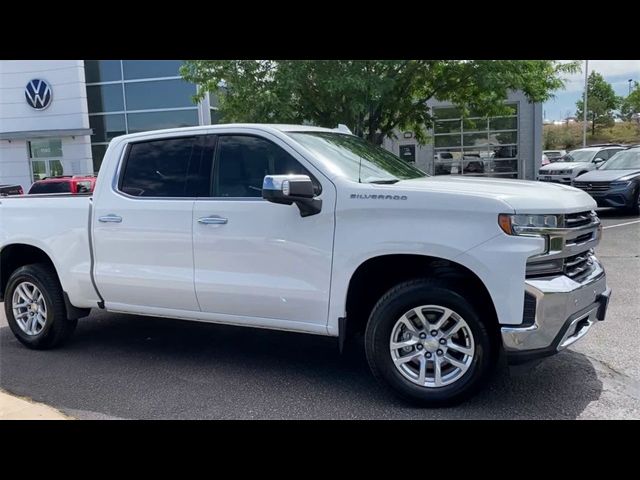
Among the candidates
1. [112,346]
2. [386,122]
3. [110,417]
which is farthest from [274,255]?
[386,122]

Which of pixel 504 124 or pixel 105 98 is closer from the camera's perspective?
pixel 504 124

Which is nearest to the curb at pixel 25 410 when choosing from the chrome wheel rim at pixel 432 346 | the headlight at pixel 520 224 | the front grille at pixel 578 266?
the chrome wheel rim at pixel 432 346

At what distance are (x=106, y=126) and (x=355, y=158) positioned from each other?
24.5 m

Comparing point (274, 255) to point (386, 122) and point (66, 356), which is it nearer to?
point (66, 356)

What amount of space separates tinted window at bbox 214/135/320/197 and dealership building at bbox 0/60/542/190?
1958 cm

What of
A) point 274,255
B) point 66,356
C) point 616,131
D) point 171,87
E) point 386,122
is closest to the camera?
point 274,255

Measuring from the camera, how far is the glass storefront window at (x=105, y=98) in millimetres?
26078

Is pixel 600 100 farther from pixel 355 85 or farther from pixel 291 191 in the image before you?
pixel 291 191

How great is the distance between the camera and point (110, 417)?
160 inches

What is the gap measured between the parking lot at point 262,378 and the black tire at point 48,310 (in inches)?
4.4

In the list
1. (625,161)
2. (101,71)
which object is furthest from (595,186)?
(101,71)

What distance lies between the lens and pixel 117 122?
86.4 ft

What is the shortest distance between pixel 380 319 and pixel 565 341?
118cm

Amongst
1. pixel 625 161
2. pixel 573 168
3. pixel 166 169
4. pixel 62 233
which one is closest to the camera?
pixel 166 169
